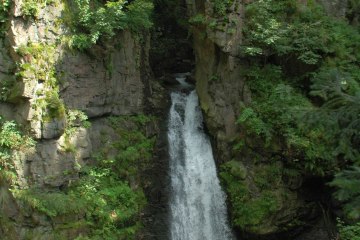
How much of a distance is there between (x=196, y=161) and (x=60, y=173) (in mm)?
4741

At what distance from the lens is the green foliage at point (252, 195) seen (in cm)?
1190

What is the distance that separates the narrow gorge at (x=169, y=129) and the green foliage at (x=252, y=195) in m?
0.04

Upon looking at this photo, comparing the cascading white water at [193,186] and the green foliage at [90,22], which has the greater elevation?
the green foliage at [90,22]

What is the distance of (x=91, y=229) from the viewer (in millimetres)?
11281

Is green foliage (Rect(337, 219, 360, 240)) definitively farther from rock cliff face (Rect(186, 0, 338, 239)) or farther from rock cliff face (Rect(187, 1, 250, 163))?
rock cliff face (Rect(187, 1, 250, 163))

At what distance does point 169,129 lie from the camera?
1502 centimetres

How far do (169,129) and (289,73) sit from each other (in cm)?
481

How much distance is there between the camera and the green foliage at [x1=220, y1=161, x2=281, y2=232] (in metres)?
11.9

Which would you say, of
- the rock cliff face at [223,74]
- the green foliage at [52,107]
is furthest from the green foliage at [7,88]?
the rock cliff face at [223,74]

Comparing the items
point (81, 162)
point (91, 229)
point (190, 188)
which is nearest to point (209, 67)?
point (190, 188)

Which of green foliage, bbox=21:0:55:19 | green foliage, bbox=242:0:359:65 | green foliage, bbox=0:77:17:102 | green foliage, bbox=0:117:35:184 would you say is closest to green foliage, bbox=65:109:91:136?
green foliage, bbox=0:117:35:184

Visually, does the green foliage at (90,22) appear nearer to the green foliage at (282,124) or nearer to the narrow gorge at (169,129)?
the narrow gorge at (169,129)

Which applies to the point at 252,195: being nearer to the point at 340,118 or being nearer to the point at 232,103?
the point at 232,103

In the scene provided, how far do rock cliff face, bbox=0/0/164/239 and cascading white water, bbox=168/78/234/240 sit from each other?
276cm
